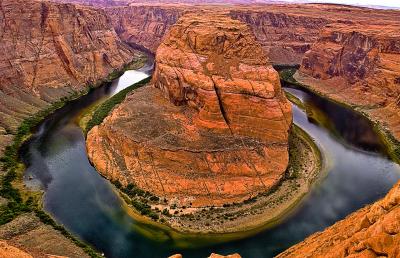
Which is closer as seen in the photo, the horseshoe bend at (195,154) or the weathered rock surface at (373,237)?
the weathered rock surface at (373,237)

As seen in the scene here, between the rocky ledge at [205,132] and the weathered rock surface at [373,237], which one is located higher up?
the weathered rock surface at [373,237]

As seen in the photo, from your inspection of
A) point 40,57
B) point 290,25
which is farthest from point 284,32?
point 40,57

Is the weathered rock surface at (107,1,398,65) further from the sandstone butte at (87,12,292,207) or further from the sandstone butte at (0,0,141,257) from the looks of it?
the sandstone butte at (87,12,292,207)

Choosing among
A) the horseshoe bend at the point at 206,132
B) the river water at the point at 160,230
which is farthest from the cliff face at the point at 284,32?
the horseshoe bend at the point at 206,132

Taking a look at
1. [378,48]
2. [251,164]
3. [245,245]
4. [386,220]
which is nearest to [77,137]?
[251,164]

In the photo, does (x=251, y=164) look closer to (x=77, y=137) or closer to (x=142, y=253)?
(x=142, y=253)

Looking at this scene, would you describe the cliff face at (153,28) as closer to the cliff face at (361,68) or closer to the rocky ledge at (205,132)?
the cliff face at (361,68)
